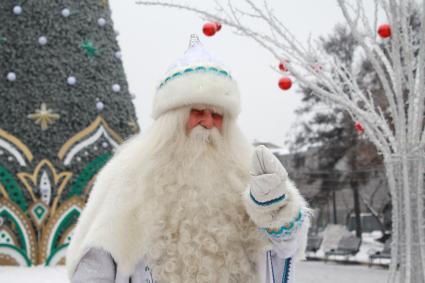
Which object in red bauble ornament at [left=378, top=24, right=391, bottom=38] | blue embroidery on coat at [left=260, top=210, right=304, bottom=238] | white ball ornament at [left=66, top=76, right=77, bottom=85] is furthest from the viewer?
white ball ornament at [left=66, top=76, right=77, bottom=85]

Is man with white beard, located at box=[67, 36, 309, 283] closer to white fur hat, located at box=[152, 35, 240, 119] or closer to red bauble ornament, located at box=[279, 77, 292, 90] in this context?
white fur hat, located at box=[152, 35, 240, 119]

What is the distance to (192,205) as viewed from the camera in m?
2.26

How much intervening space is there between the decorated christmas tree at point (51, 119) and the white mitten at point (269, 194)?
459 centimetres

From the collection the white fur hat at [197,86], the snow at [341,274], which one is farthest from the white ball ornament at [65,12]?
the snow at [341,274]

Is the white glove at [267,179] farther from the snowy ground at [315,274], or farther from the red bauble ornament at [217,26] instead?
the snowy ground at [315,274]

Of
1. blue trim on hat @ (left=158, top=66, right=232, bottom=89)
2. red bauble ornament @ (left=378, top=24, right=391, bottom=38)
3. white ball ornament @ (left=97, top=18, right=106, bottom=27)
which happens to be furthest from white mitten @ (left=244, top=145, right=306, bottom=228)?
white ball ornament @ (left=97, top=18, right=106, bottom=27)

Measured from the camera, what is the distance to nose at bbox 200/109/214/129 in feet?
7.91

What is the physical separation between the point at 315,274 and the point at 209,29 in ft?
32.5

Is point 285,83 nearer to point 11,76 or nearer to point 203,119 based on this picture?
point 203,119

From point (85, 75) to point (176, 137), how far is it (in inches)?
169

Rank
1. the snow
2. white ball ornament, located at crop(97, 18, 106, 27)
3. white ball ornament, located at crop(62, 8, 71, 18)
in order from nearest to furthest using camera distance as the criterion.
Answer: white ball ornament, located at crop(62, 8, 71, 18) < white ball ornament, located at crop(97, 18, 106, 27) < the snow

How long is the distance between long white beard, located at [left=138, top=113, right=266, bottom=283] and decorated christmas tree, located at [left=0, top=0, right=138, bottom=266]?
13.8 ft

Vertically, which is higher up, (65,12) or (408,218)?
(65,12)

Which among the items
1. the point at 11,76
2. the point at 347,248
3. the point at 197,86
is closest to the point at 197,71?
the point at 197,86
